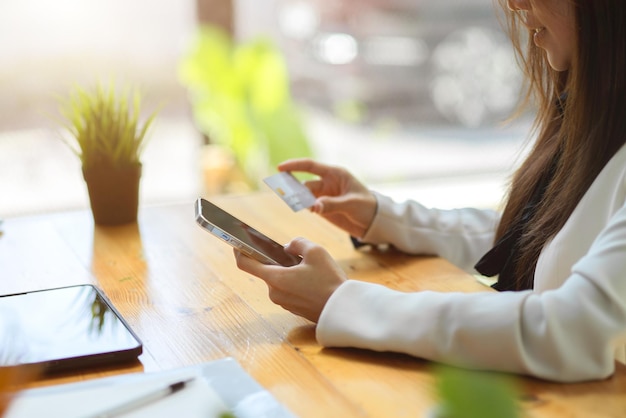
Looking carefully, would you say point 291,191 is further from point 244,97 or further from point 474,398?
point 244,97

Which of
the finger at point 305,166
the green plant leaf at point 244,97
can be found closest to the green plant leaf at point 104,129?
the finger at point 305,166

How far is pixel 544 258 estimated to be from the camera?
104 cm

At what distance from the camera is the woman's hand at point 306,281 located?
993 millimetres

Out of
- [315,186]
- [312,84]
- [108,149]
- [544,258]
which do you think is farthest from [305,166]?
[312,84]

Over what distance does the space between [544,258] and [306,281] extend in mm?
308

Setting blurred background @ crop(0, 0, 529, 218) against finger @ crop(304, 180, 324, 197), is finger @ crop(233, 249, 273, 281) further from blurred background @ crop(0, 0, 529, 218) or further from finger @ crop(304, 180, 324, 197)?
blurred background @ crop(0, 0, 529, 218)

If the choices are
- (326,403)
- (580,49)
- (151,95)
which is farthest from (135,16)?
(326,403)

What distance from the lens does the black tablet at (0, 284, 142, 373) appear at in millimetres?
879

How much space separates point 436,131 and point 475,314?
8.87 feet

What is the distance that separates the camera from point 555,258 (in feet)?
3.32

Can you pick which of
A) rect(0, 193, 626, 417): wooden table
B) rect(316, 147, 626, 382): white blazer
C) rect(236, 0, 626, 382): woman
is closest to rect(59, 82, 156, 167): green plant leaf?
rect(0, 193, 626, 417): wooden table

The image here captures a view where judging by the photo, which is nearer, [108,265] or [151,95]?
[108,265]

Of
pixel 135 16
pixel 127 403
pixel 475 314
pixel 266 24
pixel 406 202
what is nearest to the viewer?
pixel 127 403

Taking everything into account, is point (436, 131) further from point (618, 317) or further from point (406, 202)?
point (618, 317)
